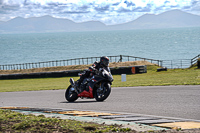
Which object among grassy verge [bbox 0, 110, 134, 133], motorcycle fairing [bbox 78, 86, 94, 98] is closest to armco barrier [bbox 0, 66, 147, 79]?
motorcycle fairing [bbox 78, 86, 94, 98]

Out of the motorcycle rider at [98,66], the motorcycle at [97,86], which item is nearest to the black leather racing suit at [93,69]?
the motorcycle rider at [98,66]

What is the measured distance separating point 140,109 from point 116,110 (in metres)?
0.72

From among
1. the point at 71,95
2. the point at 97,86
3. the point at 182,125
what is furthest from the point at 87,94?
the point at 182,125

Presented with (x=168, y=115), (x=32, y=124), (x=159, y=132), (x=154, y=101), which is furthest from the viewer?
(x=154, y=101)

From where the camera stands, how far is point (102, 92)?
12.5 meters

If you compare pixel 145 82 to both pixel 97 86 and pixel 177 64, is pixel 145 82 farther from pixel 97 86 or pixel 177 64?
pixel 177 64

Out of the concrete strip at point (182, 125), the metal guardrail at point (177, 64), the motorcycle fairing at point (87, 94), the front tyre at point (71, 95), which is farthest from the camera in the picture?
the metal guardrail at point (177, 64)

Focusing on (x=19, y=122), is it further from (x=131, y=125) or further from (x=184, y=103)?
(x=184, y=103)

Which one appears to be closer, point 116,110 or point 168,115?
point 168,115

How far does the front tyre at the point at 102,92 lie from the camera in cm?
1229

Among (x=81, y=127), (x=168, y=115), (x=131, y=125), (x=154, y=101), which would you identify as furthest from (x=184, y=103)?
(x=81, y=127)

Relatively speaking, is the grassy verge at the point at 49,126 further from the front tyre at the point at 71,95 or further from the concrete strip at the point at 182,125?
the front tyre at the point at 71,95

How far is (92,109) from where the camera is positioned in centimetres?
1075

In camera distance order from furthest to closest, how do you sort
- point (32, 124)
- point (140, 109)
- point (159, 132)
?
point (140, 109)
point (32, 124)
point (159, 132)
